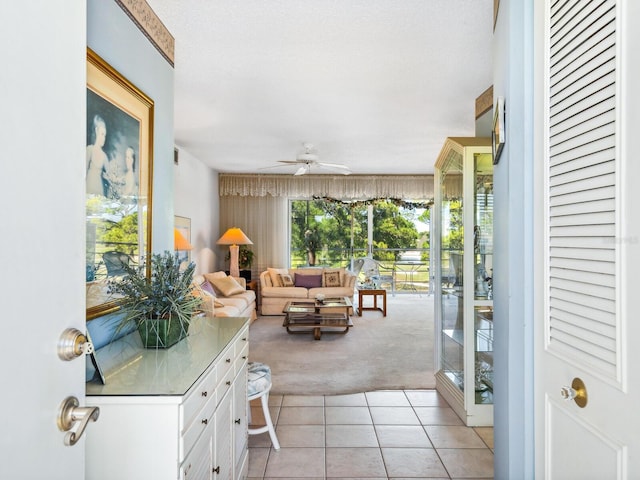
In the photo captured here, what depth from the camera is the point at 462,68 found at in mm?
3031

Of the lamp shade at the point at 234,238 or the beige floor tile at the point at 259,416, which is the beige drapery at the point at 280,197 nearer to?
the lamp shade at the point at 234,238

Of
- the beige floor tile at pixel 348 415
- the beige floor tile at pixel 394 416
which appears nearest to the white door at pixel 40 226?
the beige floor tile at pixel 348 415

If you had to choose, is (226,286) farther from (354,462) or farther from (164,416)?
(164,416)

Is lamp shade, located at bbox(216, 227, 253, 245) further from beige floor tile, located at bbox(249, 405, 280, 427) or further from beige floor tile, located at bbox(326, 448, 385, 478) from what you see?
beige floor tile, located at bbox(326, 448, 385, 478)

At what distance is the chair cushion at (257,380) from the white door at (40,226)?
62.4 inches

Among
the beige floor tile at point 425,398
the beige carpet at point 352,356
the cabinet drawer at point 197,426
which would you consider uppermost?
the cabinet drawer at point 197,426

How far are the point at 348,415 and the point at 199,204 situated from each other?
454cm

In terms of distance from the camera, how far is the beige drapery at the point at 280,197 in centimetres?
775

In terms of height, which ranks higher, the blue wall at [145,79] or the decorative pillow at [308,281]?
the blue wall at [145,79]

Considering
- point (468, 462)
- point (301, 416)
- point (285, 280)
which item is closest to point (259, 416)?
point (301, 416)

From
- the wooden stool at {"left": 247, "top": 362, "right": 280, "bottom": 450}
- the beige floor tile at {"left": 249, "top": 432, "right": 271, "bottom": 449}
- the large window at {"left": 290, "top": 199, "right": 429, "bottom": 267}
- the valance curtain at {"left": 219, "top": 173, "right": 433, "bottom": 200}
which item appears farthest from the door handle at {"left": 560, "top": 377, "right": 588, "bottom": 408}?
the large window at {"left": 290, "top": 199, "right": 429, "bottom": 267}

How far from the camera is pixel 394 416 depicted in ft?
9.71

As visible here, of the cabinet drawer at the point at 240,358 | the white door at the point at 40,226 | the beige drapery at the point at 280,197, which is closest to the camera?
the white door at the point at 40,226

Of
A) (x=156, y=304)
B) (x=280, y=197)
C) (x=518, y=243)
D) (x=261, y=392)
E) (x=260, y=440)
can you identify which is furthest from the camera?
(x=280, y=197)
